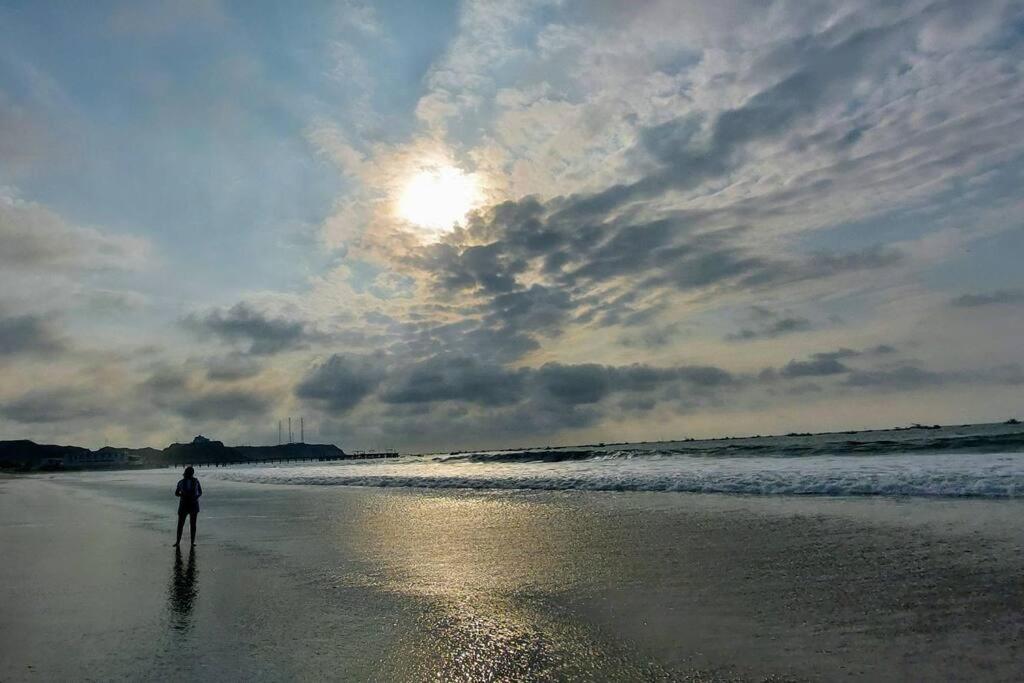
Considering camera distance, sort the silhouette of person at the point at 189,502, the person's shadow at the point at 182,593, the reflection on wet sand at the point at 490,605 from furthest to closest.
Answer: the silhouette of person at the point at 189,502, the person's shadow at the point at 182,593, the reflection on wet sand at the point at 490,605

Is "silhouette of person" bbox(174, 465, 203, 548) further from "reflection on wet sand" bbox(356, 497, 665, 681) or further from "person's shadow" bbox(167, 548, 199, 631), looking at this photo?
"reflection on wet sand" bbox(356, 497, 665, 681)

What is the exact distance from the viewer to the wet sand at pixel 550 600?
634cm

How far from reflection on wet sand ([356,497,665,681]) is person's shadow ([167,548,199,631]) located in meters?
2.92

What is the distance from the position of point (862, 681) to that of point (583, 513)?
1363 cm

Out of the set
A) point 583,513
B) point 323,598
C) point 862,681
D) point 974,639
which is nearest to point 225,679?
point 323,598

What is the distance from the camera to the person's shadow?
27.6 feet

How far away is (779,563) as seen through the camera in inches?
421

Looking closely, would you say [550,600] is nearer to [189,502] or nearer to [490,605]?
[490,605]

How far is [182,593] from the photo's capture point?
1015cm

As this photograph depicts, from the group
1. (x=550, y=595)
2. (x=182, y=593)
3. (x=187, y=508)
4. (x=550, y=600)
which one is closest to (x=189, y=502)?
(x=187, y=508)

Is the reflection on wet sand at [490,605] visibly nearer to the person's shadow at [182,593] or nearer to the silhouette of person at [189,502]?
the person's shadow at [182,593]

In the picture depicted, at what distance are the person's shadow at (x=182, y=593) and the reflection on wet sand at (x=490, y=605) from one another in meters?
2.92

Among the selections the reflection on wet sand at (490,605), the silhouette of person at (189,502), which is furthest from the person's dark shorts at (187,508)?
the reflection on wet sand at (490,605)

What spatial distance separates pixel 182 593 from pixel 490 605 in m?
5.13
